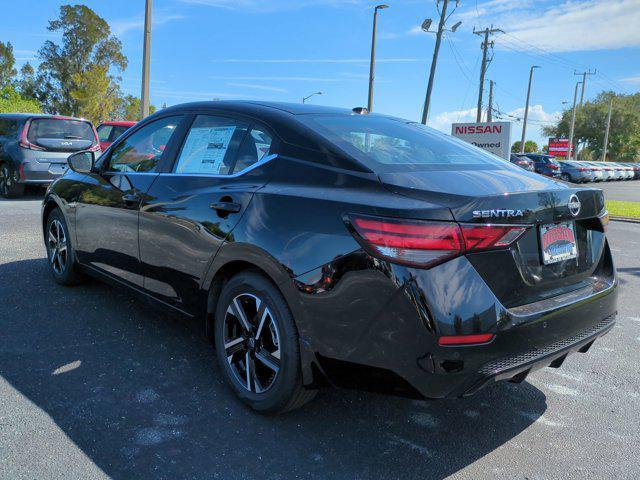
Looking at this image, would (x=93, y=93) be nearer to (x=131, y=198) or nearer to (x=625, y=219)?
(x=625, y=219)

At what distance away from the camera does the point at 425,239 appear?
6.77ft

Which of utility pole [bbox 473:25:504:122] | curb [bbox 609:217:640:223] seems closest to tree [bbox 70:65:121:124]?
utility pole [bbox 473:25:504:122]

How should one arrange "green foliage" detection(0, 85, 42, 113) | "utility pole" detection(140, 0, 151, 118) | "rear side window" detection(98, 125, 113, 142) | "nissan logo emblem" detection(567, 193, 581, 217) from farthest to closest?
"green foliage" detection(0, 85, 42, 113)
"utility pole" detection(140, 0, 151, 118)
"rear side window" detection(98, 125, 113, 142)
"nissan logo emblem" detection(567, 193, 581, 217)

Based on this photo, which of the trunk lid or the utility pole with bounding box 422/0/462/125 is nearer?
the trunk lid

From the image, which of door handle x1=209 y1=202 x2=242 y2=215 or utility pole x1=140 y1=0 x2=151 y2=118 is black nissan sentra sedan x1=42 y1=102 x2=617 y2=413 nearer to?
door handle x1=209 y1=202 x2=242 y2=215

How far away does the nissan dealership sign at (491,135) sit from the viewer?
781 inches

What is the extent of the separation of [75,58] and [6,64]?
13.2 metres

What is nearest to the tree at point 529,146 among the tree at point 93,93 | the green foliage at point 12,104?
the tree at point 93,93

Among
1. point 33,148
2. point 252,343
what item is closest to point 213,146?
point 252,343

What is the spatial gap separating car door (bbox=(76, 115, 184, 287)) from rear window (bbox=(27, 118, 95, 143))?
772 centimetres

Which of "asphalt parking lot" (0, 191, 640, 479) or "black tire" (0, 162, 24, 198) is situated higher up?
"black tire" (0, 162, 24, 198)

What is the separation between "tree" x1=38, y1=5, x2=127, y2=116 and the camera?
51375 millimetres

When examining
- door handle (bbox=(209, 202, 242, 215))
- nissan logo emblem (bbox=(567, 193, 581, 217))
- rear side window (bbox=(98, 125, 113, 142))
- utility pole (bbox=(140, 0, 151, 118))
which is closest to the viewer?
nissan logo emblem (bbox=(567, 193, 581, 217))

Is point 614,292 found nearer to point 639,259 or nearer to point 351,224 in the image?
point 351,224
